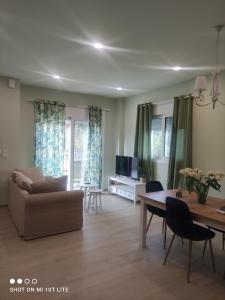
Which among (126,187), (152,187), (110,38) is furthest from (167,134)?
(110,38)

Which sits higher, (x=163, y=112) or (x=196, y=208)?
(x=163, y=112)

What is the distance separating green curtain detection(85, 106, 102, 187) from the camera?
6.28m

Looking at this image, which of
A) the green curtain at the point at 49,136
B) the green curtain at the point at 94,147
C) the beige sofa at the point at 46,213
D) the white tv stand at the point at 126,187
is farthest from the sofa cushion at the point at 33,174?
the white tv stand at the point at 126,187

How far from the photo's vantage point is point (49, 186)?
3.54 metres

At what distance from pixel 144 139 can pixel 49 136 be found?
231 centimetres

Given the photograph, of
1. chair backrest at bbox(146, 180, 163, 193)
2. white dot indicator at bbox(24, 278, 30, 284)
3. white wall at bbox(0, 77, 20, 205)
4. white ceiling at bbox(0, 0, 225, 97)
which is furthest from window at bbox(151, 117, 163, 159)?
white dot indicator at bbox(24, 278, 30, 284)

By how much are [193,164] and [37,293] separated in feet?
11.2

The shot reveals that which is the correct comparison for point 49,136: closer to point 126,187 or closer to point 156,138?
point 126,187

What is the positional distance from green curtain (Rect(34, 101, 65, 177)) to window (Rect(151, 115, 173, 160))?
225 centimetres

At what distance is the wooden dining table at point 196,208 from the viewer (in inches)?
92.2

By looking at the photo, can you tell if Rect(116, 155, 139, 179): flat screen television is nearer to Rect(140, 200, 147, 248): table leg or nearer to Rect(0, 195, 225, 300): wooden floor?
Rect(0, 195, 225, 300): wooden floor

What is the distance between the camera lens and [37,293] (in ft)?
7.30

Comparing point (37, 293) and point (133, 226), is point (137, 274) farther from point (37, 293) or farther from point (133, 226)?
point (133, 226)

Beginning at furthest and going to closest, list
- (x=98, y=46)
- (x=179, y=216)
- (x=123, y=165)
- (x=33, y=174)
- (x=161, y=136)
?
(x=123, y=165) < (x=161, y=136) < (x=33, y=174) < (x=98, y=46) < (x=179, y=216)
